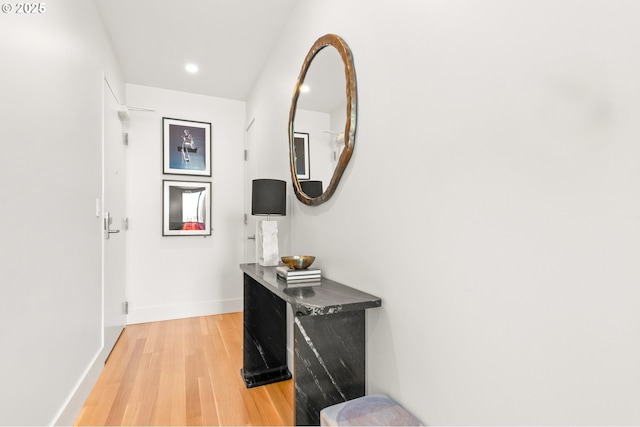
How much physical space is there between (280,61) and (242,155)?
1.58 m

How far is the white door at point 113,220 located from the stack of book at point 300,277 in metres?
1.66

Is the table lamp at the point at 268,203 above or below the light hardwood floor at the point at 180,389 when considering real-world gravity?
above

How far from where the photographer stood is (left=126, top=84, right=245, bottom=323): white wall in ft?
11.1

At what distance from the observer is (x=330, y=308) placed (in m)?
1.14

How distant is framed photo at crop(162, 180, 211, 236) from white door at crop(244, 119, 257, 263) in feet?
1.44

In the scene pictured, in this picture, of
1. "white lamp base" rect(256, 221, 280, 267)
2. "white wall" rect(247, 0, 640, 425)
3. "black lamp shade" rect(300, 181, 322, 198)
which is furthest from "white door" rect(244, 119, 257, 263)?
"white wall" rect(247, 0, 640, 425)

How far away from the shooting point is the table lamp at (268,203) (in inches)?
82.1

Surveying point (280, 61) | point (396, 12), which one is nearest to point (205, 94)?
point (280, 61)

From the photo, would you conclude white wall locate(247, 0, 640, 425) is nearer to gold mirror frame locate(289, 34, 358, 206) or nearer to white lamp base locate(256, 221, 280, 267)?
gold mirror frame locate(289, 34, 358, 206)

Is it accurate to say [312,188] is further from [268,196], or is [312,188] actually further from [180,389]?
[180,389]

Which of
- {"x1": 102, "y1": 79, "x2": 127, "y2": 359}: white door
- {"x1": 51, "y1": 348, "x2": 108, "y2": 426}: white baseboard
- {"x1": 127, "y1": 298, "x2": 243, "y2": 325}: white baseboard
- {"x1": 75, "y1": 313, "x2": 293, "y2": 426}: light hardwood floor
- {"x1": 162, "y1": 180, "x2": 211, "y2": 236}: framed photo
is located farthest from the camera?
{"x1": 162, "y1": 180, "x2": 211, "y2": 236}: framed photo

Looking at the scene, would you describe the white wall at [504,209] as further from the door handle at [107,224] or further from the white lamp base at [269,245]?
the door handle at [107,224]

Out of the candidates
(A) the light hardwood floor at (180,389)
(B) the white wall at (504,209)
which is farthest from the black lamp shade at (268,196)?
(A) the light hardwood floor at (180,389)

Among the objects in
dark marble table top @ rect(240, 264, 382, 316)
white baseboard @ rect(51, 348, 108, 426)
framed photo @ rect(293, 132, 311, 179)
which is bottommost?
white baseboard @ rect(51, 348, 108, 426)
